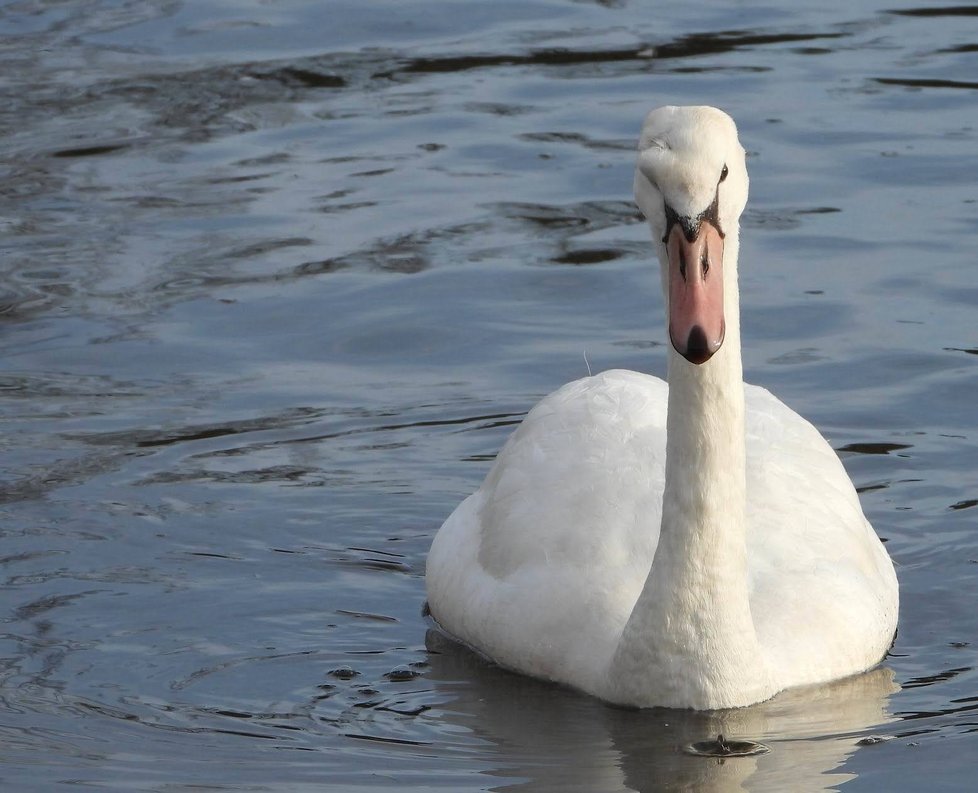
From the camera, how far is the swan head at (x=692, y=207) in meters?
6.00

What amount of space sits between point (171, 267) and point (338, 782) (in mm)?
6330

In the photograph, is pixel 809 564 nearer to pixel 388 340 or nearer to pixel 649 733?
pixel 649 733

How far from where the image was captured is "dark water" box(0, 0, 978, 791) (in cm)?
691

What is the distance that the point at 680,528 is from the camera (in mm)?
6805

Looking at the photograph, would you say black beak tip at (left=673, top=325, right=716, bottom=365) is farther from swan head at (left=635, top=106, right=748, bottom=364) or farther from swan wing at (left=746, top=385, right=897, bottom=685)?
swan wing at (left=746, top=385, right=897, bottom=685)

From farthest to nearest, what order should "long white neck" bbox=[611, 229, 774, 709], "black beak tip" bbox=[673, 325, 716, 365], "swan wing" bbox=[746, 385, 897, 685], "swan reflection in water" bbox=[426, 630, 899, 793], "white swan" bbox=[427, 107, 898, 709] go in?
1. "swan wing" bbox=[746, 385, 897, 685]
2. "long white neck" bbox=[611, 229, 774, 709]
3. "swan reflection in water" bbox=[426, 630, 899, 793]
4. "white swan" bbox=[427, 107, 898, 709]
5. "black beak tip" bbox=[673, 325, 716, 365]

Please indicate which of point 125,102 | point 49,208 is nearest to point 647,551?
point 49,208

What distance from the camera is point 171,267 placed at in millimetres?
12281

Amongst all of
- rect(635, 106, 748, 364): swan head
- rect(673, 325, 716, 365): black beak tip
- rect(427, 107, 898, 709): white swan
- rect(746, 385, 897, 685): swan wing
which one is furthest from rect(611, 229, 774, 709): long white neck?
rect(673, 325, 716, 365): black beak tip

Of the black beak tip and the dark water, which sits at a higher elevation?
the black beak tip

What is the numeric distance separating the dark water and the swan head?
140 cm

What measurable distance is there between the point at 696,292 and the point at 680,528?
1.04 m

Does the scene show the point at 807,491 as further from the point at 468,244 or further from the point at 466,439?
the point at 468,244

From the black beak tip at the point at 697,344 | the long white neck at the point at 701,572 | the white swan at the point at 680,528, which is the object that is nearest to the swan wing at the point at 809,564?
the white swan at the point at 680,528
